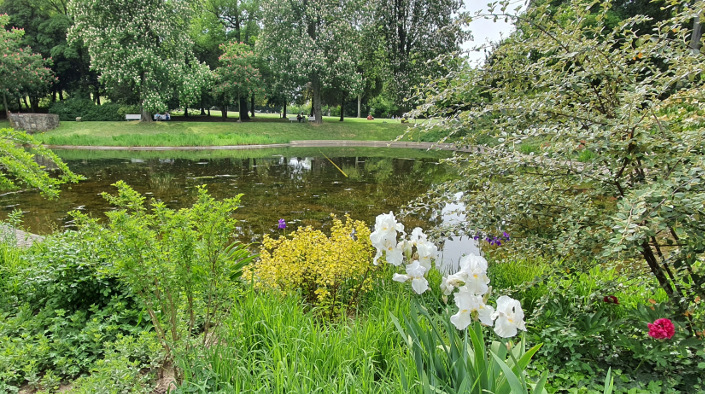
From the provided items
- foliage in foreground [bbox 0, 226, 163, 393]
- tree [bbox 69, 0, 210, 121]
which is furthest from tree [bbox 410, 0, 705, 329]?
tree [bbox 69, 0, 210, 121]

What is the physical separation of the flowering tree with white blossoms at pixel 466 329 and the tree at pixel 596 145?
67 cm

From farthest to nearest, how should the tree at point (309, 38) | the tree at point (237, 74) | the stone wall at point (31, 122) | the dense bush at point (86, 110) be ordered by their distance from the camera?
the tree at point (237, 74) < the dense bush at point (86, 110) < the tree at point (309, 38) < the stone wall at point (31, 122)

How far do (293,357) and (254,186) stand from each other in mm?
7709

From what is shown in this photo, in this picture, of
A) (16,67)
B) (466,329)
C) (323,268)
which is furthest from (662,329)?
(16,67)

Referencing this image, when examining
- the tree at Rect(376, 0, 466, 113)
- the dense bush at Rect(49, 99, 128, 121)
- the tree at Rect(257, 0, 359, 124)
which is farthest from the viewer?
the dense bush at Rect(49, 99, 128, 121)

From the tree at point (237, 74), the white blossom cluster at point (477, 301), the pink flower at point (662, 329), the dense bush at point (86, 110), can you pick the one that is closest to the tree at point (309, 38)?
the tree at point (237, 74)

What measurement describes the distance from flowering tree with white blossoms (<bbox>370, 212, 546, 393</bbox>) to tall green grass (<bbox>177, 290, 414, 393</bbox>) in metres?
0.18

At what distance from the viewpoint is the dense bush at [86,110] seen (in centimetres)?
2655

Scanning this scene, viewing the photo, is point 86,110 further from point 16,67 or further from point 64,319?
point 64,319

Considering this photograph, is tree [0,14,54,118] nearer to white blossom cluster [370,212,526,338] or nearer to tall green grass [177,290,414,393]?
tall green grass [177,290,414,393]

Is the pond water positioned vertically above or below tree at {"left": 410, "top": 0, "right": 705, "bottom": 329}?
below

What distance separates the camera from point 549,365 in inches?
93.7

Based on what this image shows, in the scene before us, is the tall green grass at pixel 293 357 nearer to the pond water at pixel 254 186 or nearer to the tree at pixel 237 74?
the pond water at pixel 254 186

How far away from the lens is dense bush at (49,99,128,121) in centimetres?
2655
